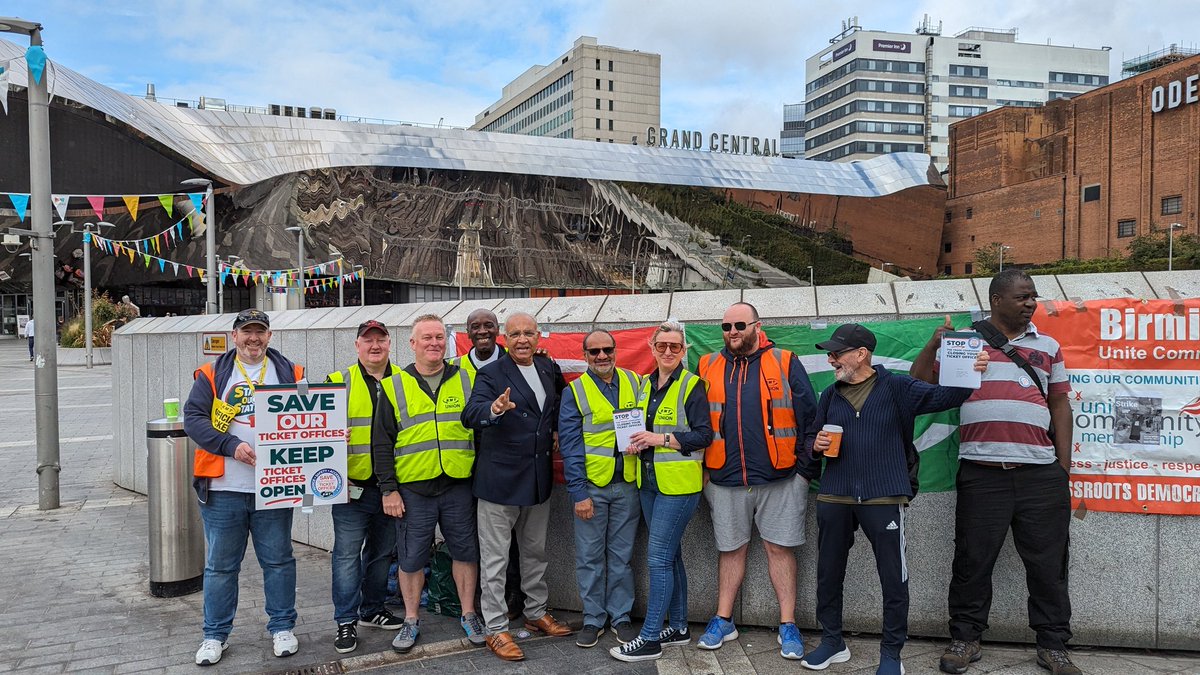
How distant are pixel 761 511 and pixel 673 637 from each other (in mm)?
878

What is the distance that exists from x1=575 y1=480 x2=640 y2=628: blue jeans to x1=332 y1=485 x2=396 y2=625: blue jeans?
119 centimetres

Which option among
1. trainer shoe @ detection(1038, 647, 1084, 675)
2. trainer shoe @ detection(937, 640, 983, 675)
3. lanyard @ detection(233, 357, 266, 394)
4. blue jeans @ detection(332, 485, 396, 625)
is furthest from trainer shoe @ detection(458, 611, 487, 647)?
trainer shoe @ detection(1038, 647, 1084, 675)

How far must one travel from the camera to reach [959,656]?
399 cm

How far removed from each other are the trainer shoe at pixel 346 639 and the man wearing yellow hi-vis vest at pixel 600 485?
127 centimetres

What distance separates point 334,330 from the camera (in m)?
6.29

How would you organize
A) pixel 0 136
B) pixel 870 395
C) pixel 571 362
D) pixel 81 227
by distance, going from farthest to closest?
pixel 81 227 < pixel 0 136 < pixel 571 362 < pixel 870 395

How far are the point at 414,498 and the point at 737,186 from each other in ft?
198

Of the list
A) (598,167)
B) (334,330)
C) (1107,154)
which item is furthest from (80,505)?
(1107,154)

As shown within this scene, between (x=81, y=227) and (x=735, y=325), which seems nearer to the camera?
(x=735, y=325)

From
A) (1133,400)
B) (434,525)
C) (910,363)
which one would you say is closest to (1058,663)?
(1133,400)

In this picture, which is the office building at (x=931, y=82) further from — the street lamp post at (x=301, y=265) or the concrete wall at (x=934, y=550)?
the concrete wall at (x=934, y=550)

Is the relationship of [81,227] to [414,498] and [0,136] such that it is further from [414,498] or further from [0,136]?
[414,498]

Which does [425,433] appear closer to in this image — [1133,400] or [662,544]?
[662,544]

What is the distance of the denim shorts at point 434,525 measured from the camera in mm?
4441
